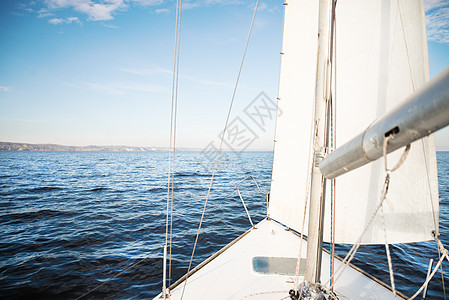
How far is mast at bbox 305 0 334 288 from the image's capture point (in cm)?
214

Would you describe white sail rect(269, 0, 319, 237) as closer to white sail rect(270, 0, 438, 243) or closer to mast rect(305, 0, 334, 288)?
white sail rect(270, 0, 438, 243)

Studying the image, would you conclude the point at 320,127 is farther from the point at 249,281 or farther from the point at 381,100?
the point at 249,281

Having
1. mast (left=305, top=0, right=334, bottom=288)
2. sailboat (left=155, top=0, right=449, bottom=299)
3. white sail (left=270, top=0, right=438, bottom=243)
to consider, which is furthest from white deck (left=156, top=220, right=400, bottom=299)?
mast (left=305, top=0, right=334, bottom=288)

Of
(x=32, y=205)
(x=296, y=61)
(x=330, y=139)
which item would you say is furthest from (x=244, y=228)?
(x=32, y=205)

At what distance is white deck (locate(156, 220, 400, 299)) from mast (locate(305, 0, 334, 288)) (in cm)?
106

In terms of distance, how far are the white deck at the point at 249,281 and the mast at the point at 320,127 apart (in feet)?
3.47

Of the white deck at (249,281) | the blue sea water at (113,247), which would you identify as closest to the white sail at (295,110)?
the white deck at (249,281)

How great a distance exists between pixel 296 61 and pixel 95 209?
38.1ft

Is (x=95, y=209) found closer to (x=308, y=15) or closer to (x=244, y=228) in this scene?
(x=244, y=228)

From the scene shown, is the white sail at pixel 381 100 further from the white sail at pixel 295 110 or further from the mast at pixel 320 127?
the mast at pixel 320 127

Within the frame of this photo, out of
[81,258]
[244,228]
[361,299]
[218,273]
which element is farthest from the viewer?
[244,228]

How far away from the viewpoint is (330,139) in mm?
2189

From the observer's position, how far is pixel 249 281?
10.6 ft

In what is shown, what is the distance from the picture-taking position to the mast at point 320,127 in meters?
2.14
